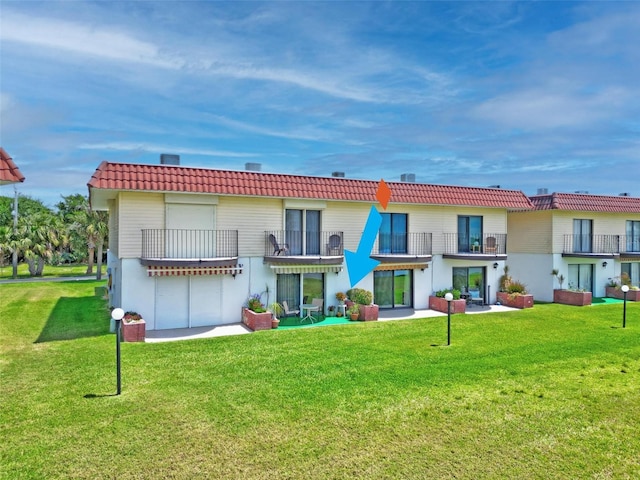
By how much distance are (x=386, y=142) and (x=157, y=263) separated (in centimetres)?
2102

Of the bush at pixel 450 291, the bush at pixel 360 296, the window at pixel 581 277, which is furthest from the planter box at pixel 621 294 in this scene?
the bush at pixel 360 296

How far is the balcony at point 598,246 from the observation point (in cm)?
2488

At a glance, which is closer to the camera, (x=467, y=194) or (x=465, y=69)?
(x=465, y=69)

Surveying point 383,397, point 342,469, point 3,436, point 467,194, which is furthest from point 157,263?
point 467,194

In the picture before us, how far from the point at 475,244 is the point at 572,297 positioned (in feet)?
20.7

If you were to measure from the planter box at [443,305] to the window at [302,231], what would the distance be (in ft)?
21.4

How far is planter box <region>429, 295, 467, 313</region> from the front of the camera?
19828 millimetres

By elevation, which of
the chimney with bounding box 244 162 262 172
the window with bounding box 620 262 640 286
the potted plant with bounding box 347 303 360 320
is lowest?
the potted plant with bounding box 347 303 360 320

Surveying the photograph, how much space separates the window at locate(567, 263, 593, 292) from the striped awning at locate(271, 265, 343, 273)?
15666 mm

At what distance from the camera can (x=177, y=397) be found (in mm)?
8891

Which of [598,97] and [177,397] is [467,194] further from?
[177,397]

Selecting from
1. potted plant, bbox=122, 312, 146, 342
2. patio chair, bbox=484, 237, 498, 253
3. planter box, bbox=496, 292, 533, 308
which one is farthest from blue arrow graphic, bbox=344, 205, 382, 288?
potted plant, bbox=122, 312, 146, 342

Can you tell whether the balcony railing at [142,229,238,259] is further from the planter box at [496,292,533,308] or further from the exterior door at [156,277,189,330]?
the planter box at [496,292,533,308]

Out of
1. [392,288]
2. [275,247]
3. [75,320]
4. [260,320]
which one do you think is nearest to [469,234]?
[392,288]
